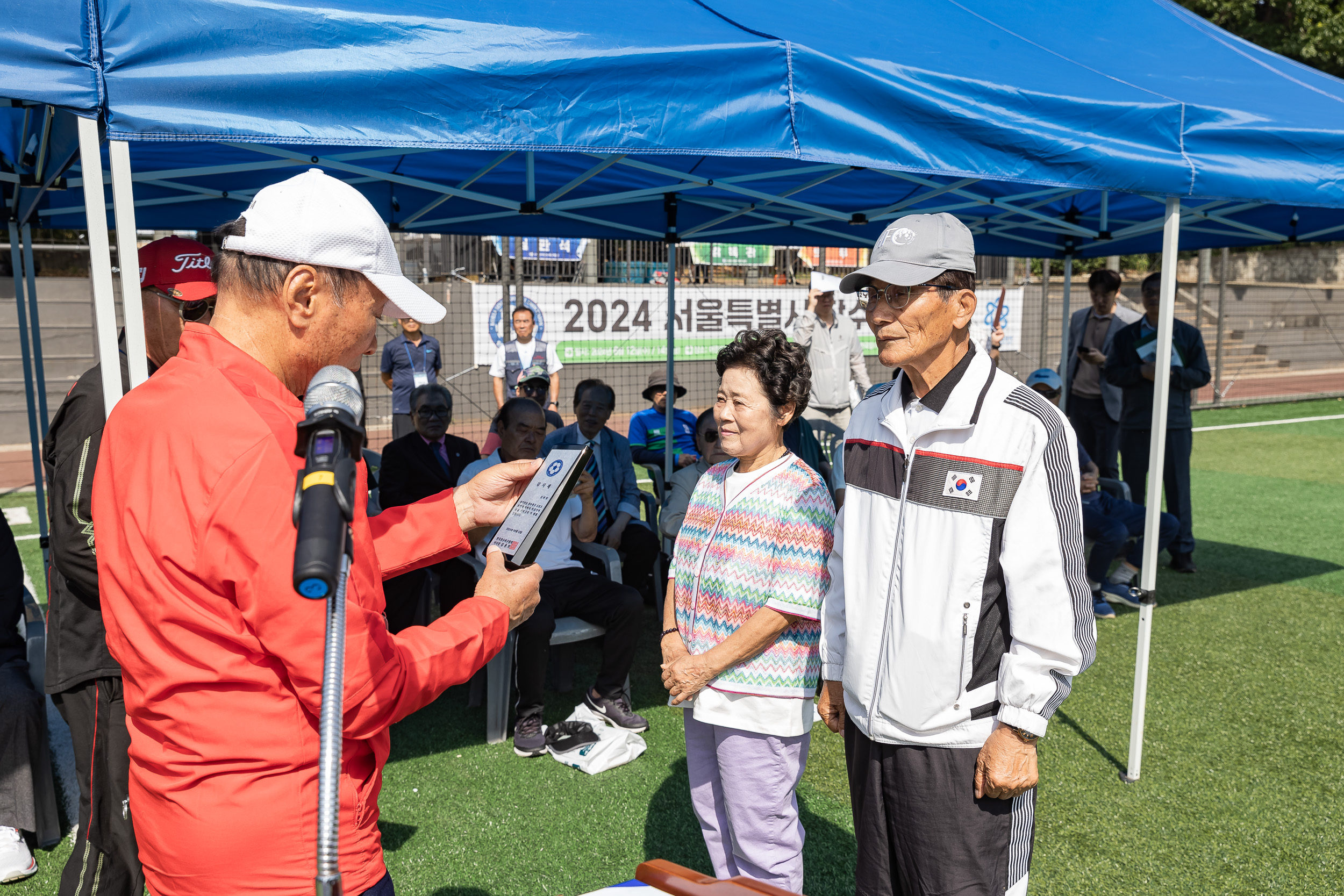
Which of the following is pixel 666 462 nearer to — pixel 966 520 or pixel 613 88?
pixel 613 88

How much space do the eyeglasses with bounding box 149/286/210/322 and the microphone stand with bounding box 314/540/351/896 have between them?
1.91m

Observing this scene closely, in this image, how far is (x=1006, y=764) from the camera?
6.09 ft

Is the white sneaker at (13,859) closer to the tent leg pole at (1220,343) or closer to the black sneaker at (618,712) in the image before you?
the black sneaker at (618,712)

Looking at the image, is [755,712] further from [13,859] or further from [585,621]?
[13,859]

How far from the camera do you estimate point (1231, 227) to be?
6.63 m

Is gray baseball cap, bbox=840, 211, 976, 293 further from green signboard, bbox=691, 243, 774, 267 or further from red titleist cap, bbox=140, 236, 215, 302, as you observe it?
green signboard, bbox=691, 243, 774, 267

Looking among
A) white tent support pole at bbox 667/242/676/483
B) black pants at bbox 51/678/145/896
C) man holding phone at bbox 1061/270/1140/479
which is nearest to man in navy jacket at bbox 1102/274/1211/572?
man holding phone at bbox 1061/270/1140/479

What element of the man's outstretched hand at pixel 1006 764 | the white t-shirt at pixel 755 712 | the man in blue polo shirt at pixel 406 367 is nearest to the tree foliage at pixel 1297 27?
the man in blue polo shirt at pixel 406 367

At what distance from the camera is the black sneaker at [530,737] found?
391cm

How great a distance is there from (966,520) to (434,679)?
3.67 feet

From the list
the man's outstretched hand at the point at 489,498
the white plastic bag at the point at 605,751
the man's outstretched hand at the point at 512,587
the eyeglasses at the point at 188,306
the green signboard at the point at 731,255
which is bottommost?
the white plastic bag at the point at 605,751

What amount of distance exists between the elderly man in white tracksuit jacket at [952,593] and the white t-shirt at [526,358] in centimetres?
774

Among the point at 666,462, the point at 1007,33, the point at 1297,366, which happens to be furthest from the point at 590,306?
the point at 1297,366

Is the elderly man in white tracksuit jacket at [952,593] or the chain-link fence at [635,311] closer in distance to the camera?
the elderly man in white tracksuit jacket at [952,593]
